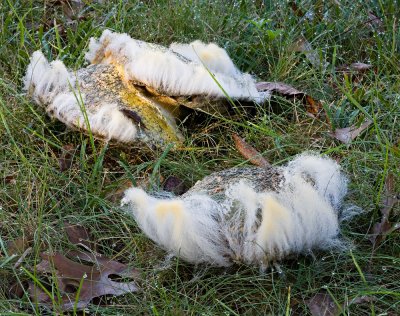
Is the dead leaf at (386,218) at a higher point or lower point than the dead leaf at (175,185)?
higher

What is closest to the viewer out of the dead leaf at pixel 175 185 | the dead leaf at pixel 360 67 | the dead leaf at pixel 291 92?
the dead leaf at pixel 175 185

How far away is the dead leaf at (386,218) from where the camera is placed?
1947mm

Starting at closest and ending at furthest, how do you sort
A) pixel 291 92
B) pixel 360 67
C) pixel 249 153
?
pixel 249 153, pixel 291 92, pixel 360 67

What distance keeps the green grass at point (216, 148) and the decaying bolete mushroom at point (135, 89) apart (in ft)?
0.25

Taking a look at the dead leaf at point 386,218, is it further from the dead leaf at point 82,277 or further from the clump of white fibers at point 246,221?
the dead leaf at point 82,277

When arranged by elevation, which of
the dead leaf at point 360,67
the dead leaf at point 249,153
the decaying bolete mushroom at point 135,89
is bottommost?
the dead leaf at point 249,153

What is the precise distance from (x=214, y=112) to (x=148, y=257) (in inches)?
27.9

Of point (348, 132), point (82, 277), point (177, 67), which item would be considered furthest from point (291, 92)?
point (82, 277)

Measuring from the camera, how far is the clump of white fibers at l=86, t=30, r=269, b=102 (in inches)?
91.2

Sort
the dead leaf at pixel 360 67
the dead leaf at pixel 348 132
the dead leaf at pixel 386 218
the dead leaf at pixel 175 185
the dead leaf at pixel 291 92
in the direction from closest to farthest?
the dead leaf at pixel 386 218, the dead leaf at pixel 175 185, the dead leaf at pixel 348 132, the dead leaf at pixel 291 92, the dead leaf at pixel 360 67

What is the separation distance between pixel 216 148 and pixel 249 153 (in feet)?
0.41

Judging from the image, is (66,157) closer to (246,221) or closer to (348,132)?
(246,221)

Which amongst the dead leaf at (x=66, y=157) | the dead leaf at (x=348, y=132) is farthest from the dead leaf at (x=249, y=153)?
the dead leaf at (x=66, y=157)

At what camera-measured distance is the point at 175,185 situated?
228 centimetres
